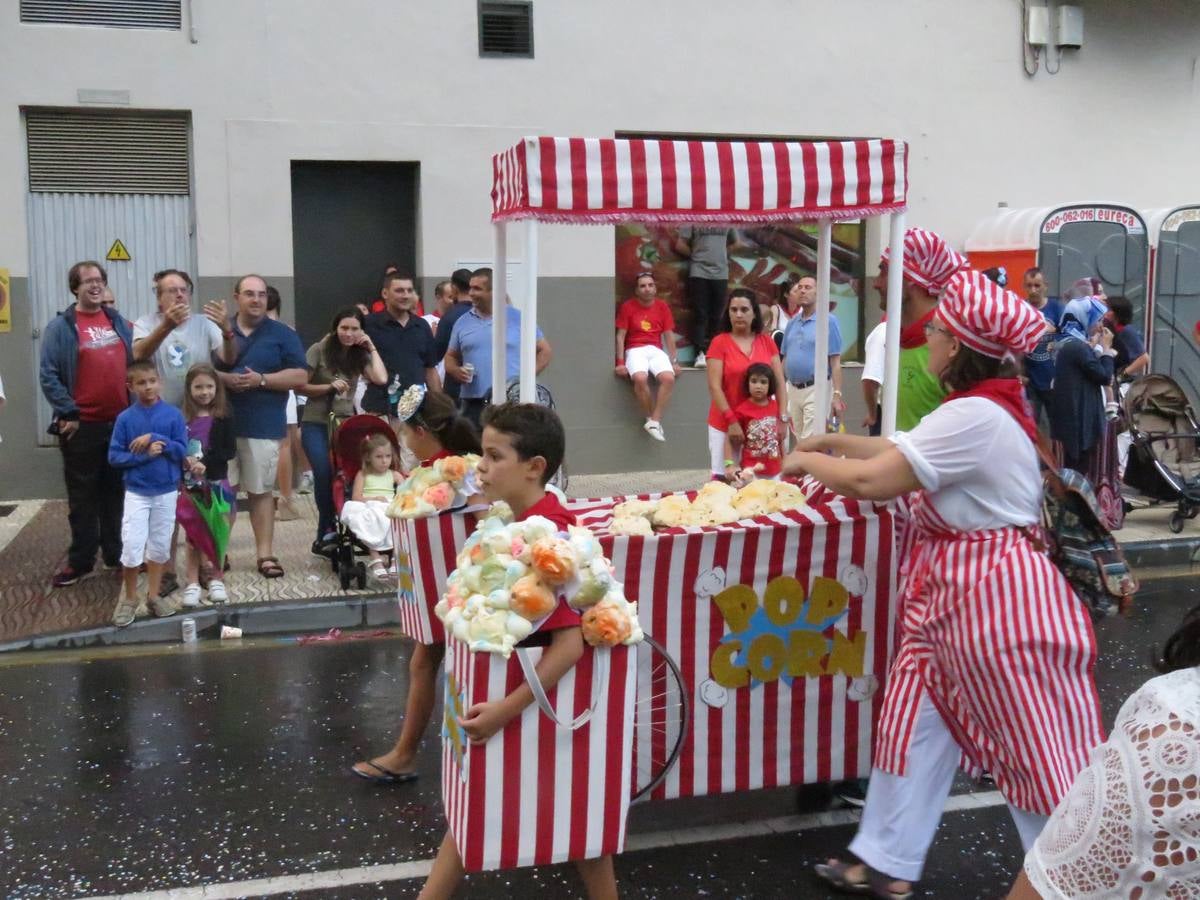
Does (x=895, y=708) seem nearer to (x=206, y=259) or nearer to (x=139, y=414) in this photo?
(x=139, y=414)

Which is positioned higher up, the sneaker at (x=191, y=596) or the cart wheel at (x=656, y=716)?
the cart wheel at (x=656, y=716)

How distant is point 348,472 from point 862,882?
16.8ft

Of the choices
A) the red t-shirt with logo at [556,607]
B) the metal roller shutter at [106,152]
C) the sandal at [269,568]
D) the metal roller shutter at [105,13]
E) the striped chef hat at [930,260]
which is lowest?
the sandal at [269,568]

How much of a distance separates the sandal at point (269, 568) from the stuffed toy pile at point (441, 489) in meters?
4.09

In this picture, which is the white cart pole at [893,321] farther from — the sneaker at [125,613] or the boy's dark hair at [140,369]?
the sneaker at [125,613]

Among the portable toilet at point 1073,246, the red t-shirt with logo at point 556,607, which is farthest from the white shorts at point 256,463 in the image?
the portable toilet at point 1073,246

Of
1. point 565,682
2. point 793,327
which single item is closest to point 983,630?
point 565,682

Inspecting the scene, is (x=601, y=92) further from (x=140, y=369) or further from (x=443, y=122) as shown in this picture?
(x=140, y=369)

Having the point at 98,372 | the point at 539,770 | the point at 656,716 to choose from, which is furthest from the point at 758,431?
the point at 539,770

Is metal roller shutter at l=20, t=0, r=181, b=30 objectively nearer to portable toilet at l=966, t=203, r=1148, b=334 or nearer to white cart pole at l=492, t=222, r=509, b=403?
white cart pole at l=492, t=222, r=509, b=403

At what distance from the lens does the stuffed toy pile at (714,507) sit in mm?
4801

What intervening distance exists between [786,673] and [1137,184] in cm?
1140

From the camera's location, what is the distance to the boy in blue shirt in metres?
7.58

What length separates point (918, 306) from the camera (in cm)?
520
